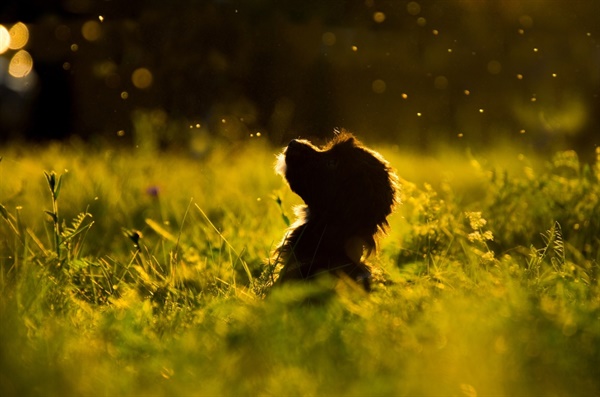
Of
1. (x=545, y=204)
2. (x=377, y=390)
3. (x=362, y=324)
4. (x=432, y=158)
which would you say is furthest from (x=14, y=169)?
(x=377, y=390)

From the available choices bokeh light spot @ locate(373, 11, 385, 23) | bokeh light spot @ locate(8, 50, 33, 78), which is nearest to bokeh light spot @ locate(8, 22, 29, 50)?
bokeh light spot @ locate(8, 50, 33, 78)

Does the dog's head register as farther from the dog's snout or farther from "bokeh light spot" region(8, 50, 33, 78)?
"bokeh light spot" region(8, 50, 33, 78)

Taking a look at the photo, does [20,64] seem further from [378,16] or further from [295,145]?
[295,145]

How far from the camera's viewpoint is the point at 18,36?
40.2 ft

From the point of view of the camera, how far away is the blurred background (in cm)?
1070

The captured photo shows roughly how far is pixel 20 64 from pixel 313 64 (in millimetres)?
4818

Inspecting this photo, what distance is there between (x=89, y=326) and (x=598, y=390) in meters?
1.83

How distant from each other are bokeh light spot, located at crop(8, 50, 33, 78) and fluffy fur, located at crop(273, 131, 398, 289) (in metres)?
9.89

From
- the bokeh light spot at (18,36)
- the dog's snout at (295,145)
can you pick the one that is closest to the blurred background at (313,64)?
the bokeh light spot at (18,36)

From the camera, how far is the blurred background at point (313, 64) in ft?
35.1

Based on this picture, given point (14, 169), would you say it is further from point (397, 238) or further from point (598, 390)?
→ point (598, 390)

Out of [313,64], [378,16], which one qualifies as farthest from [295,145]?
[313,64]

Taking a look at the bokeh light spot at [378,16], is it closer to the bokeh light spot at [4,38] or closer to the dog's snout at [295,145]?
the bokeh light spot at [4,38]

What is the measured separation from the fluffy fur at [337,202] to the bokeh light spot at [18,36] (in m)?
9.12
